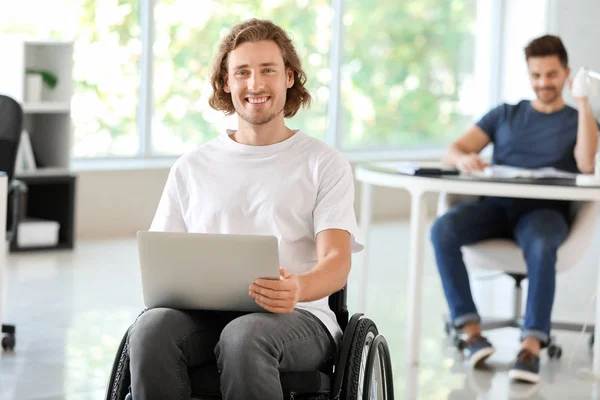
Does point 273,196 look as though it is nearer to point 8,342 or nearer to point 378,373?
point 378,373

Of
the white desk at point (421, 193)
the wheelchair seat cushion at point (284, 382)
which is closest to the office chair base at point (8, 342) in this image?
the white desk at point (421, 193)

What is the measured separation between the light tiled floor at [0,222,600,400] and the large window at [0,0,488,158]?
905 mm

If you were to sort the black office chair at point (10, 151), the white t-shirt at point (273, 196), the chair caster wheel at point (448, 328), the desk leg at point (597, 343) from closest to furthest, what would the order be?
the white t-shirt at point (273, 196)
the desk leg at point (597, 343)
the black office chair at point (10, 151)
the chair caster wheel at point (448, 328)

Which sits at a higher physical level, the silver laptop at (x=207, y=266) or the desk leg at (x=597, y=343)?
the silver laptop at (x=207, y=266)

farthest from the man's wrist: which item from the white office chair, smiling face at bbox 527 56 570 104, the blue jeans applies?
smiling face at bbox 527 56 570 104

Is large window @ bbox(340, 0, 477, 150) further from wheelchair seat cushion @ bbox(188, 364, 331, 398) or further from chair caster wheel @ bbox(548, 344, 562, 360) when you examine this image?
wheelchair seat cushion @ bbox(188, 364, 331, 398)

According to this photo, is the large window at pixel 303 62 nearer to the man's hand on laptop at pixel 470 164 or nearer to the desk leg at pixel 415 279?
the man's hand on laptop at pixel 470 164

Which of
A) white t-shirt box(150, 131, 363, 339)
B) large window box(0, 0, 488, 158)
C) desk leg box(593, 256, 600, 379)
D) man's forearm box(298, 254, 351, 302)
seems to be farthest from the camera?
large window box(0, 0, 488, 158)

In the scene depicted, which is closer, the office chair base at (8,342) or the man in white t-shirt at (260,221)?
the man in white t-shirt at (260,221)

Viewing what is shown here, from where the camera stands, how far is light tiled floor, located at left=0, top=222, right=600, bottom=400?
3.46 meters

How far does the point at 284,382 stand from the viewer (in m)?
2.18

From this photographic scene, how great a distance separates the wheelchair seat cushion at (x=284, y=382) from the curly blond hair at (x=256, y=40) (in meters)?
0.62

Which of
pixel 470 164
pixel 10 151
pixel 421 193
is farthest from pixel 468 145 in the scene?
pixel 10 151

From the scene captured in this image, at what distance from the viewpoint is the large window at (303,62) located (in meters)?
6.52
